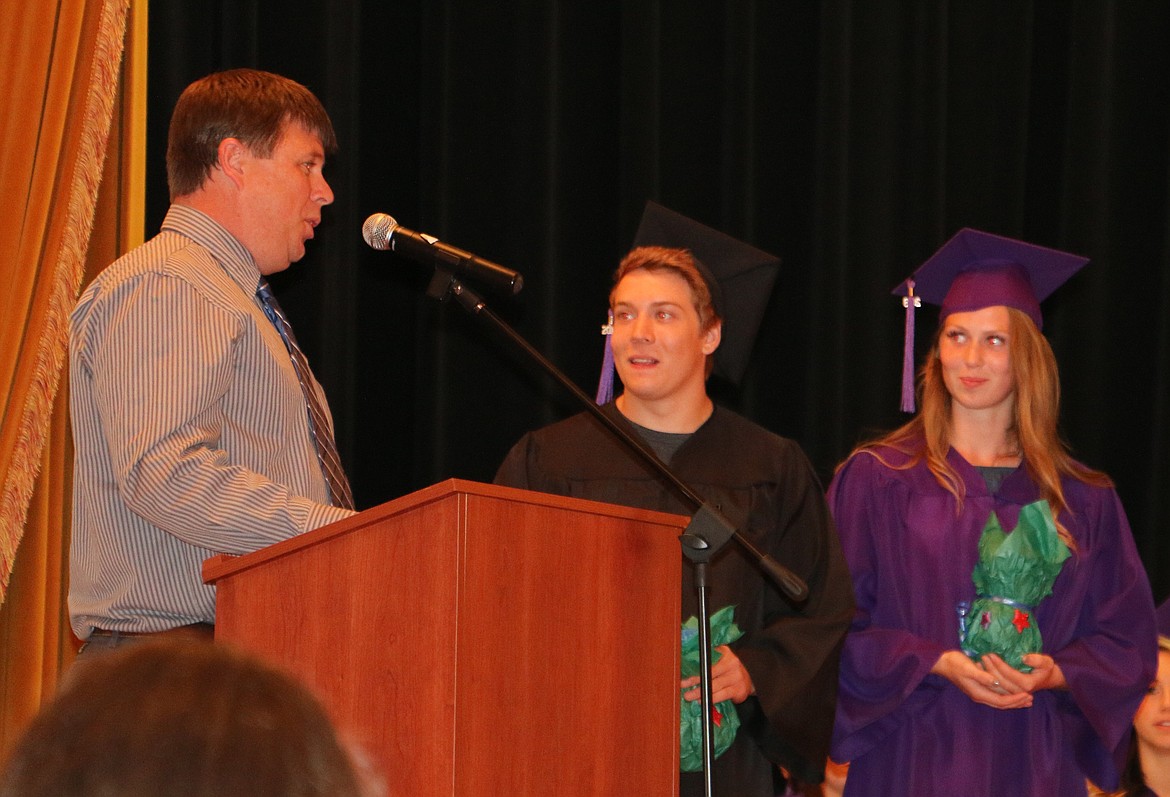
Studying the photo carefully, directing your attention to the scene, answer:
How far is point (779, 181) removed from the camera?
4898mm

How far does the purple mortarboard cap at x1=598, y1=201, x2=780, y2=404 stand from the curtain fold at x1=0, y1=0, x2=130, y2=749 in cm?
153

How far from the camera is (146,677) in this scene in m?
0.88

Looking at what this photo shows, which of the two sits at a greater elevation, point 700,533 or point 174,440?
point 174,440

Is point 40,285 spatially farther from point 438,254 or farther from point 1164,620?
point 1164,620

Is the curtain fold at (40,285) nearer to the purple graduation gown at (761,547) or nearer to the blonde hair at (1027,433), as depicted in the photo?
Result: the purple graduation gown at (761,547)

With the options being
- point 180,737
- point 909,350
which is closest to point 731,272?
point 909,350

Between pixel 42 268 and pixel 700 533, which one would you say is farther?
pixel 42 268

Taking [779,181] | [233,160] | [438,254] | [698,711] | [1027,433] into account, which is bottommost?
[698,711]

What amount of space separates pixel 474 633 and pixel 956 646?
78.6 inches

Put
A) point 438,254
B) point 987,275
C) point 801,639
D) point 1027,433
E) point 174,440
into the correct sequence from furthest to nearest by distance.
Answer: point 987,275 → point 1027,433 → point 801,639 → point 438,254 → point 174,440

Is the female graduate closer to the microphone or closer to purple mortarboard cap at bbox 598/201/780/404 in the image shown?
purple mortarboard cap at bbox 598/201/780/404

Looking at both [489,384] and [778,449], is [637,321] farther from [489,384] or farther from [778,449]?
[489,384]

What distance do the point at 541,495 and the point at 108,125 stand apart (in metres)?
2.50

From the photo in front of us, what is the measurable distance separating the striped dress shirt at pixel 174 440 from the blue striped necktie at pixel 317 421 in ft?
0.13
